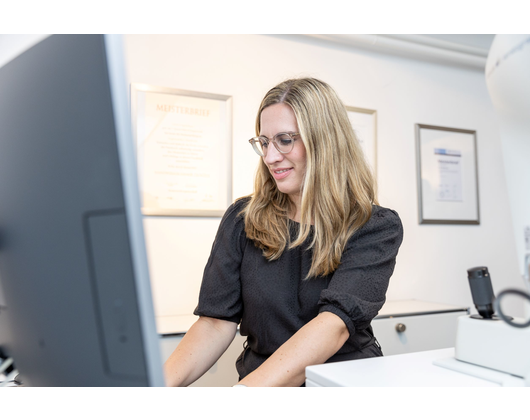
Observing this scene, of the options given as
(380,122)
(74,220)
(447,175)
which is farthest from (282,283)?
(447,175)

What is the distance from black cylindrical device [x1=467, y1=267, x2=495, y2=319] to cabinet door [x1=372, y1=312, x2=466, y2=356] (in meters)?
1.35

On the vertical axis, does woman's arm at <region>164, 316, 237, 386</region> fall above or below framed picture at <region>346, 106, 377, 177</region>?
below

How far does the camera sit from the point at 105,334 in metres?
0.41

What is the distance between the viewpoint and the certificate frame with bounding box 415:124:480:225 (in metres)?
2.88

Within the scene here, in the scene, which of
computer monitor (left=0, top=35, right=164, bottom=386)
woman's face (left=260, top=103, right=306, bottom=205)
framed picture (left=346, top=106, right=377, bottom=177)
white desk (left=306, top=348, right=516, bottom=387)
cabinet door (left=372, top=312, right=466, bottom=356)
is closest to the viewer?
computer monitor (left=0, top=35, right=164, bottom=386)

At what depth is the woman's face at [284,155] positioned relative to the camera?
51.1 inches

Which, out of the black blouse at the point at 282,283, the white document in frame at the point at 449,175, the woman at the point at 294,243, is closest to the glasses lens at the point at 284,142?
the woman at the point at 294,243

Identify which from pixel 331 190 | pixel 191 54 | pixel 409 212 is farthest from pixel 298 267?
pixel 409 212

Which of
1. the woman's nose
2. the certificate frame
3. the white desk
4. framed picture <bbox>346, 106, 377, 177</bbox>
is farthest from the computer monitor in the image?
the certificate frame

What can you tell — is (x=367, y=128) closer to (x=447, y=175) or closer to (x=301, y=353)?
(x=447, y=175)

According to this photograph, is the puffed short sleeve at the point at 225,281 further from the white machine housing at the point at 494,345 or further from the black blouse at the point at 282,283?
the white machine housing at the point at 494,345

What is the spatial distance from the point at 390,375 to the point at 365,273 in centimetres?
36

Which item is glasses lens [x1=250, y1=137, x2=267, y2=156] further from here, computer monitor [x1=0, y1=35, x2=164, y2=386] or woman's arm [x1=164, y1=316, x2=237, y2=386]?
computer monitor [x1=0, y1=35, x2=164, y2=386]
